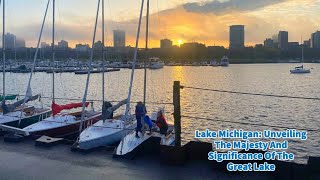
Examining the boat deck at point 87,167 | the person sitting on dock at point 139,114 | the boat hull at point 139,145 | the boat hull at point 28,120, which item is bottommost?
the boat hull at point 28,120

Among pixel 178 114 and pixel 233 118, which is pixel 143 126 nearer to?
pixel 178 114

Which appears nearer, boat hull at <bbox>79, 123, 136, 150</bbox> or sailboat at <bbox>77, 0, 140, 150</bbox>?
boat hull at <bbox>79, 123, 136, 150</bbox>

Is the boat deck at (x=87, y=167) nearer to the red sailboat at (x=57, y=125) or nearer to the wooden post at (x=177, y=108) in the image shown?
the wooden post at (x=177, y=108)

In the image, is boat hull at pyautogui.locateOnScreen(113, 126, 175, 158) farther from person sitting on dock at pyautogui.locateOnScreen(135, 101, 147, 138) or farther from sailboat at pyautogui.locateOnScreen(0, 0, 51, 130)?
sailboat at pyautogui.locateOnScreen(0, 0, 51, 130)

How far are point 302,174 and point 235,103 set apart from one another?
4281 cm

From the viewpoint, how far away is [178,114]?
11.0 metres

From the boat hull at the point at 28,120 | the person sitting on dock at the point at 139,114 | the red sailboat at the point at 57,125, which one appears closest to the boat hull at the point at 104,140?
the person sitting on dock at the point at 139,114

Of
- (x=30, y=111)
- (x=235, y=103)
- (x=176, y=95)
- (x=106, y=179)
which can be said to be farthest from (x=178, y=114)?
(x=235, y=103)

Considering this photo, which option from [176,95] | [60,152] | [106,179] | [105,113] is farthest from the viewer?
[105,113]

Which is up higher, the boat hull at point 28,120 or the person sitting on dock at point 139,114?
the person sitting on dock at point 139,114

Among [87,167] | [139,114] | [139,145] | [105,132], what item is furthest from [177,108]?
[105,132]

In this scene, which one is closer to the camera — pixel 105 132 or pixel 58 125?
pixel 105 132

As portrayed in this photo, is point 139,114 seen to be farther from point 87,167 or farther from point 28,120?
point 28,120

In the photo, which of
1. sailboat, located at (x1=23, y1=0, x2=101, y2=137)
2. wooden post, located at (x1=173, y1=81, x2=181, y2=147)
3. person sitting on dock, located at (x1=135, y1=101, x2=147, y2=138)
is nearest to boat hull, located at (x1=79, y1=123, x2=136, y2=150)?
person sitting on dock, located at (x1=135, y1=101, x2=147, y2=138)
